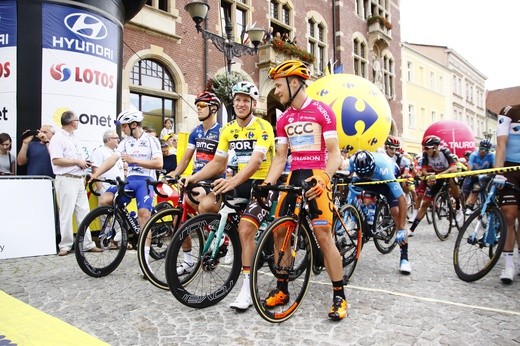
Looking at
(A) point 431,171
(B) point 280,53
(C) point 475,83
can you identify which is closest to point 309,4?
(B) point 280,53

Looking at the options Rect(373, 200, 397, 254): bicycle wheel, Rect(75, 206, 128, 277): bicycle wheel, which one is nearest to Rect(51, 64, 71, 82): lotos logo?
Rect(75, 206, 128, 277): bicycle wheel

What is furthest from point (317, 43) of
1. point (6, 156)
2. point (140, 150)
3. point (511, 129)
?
point (511, 129)

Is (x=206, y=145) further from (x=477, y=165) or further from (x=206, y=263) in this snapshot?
(x=477, y=165)

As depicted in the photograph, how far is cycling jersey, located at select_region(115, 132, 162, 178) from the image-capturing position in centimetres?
527

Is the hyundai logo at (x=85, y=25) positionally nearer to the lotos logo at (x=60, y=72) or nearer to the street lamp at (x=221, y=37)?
the lotos logo at (x=60, y=72)

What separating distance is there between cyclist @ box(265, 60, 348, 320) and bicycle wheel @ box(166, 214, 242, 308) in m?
0.50

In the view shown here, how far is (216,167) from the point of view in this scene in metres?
4.29

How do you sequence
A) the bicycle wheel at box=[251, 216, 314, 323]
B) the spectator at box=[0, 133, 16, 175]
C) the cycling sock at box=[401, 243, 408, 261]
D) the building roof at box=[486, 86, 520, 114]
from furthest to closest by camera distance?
the building roof at box=[486, 86, 520, 114] → the spectator at box=[0, 133, 16, 175] → the cycling sock at box=[401, 243, 408, 261] → the bicycle wheel at box=[251, 216, 314, 323]

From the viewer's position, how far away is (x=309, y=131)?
3.61 m

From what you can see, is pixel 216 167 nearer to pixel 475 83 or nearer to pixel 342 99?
pixel 342 99

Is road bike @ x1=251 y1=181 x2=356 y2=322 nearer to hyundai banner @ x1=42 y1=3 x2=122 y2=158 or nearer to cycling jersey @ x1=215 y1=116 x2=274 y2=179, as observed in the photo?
cycling jersey @ x1=215 y1=116 x2=274 y2=179

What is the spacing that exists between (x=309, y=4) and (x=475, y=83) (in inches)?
1412

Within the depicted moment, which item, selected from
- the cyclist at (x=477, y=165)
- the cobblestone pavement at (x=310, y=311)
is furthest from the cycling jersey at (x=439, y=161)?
the cobblestone pavement at (x=310, y=311)

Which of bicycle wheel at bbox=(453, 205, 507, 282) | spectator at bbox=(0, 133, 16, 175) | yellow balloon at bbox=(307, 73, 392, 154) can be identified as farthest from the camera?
spectator at bbox=(0, 133, 16, 175)
